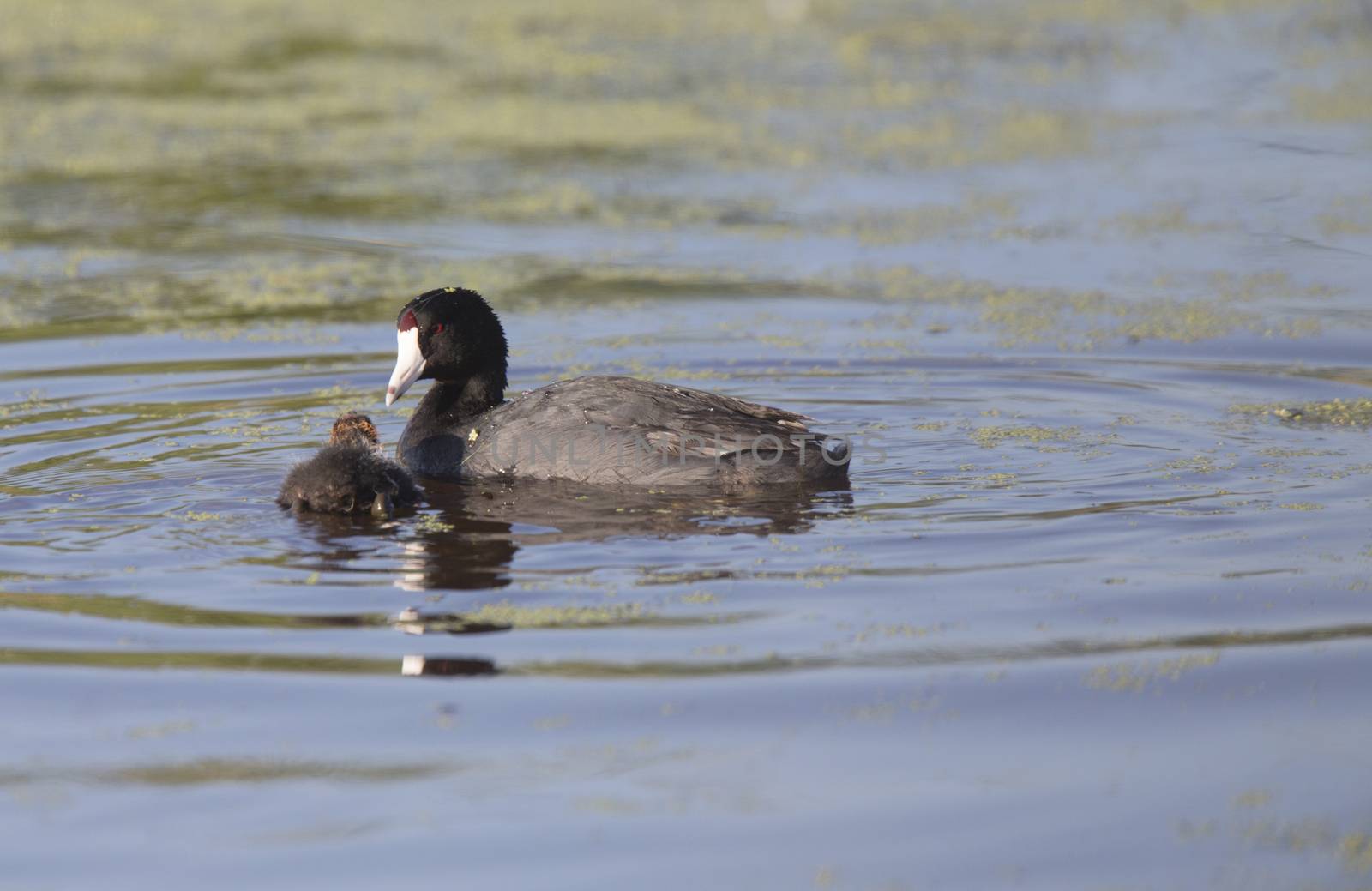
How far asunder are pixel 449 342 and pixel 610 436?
3.31 ft

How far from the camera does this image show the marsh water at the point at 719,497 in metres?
3.88

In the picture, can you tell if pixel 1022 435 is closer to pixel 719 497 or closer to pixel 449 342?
pixel 719 497

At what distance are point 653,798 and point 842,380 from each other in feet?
15.0

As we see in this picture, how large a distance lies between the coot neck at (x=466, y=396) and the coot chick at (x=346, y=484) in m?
0.90

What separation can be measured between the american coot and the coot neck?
144 millimetres

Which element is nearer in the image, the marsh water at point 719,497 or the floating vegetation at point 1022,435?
the marsh water at point 719,497

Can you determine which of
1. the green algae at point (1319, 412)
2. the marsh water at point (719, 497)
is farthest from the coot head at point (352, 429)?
the green algae at point (1319, 412)

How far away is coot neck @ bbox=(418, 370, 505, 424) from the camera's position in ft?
24.1

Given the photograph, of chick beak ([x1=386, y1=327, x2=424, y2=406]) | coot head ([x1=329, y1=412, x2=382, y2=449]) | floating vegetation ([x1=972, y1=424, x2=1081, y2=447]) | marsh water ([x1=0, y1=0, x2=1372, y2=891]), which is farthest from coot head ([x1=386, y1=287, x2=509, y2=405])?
floating vegetation ([x1=972, y1=424, x2=1081, y2=447])

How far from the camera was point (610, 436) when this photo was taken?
6.55 m

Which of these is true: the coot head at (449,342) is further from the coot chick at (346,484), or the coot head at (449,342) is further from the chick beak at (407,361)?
the coot chick at (346,484)

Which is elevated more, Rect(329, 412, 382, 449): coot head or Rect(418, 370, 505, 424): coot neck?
Rect(418, 370, 505, 424): coot neck

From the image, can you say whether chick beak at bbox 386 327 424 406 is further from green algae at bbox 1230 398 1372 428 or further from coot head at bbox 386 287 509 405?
green algae at bbox 1230 398 1372 428

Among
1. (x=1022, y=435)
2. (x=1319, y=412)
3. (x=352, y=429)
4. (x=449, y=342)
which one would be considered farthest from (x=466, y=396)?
(x=1319, y=412)
